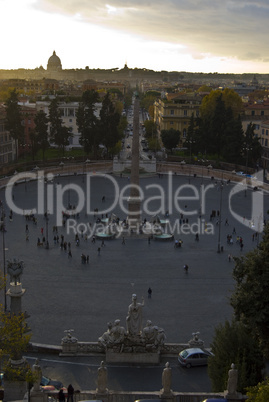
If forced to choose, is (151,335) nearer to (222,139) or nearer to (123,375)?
(123,375)

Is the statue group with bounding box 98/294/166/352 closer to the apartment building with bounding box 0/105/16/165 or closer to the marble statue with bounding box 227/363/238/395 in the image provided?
the marble statue with bounding box 227/363/238/395

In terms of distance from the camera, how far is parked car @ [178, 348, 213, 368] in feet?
63.7

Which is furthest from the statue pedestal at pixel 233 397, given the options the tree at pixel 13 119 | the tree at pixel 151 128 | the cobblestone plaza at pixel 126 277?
the tree at pixel 151 128

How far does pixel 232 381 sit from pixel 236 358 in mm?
1149

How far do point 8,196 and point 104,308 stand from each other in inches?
1055

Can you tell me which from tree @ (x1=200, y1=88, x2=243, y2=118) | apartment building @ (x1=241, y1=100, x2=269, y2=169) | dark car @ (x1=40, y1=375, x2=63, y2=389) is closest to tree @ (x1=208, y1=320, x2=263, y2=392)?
dark car @ (x1=40, y1=375, x2=63, y2=389)

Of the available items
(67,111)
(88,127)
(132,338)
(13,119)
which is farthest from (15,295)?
(67,111)

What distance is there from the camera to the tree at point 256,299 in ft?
51.9

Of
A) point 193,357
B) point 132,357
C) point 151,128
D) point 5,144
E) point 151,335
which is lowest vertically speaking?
point 132,357

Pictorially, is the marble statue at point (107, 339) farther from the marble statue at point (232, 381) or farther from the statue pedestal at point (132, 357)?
the marble statue at point (232, 381)

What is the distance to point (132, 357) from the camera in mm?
19828

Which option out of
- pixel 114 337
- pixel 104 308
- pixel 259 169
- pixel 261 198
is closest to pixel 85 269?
pixel 104 308

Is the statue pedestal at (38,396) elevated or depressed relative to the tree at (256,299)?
depressed

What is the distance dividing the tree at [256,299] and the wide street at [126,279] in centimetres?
318
